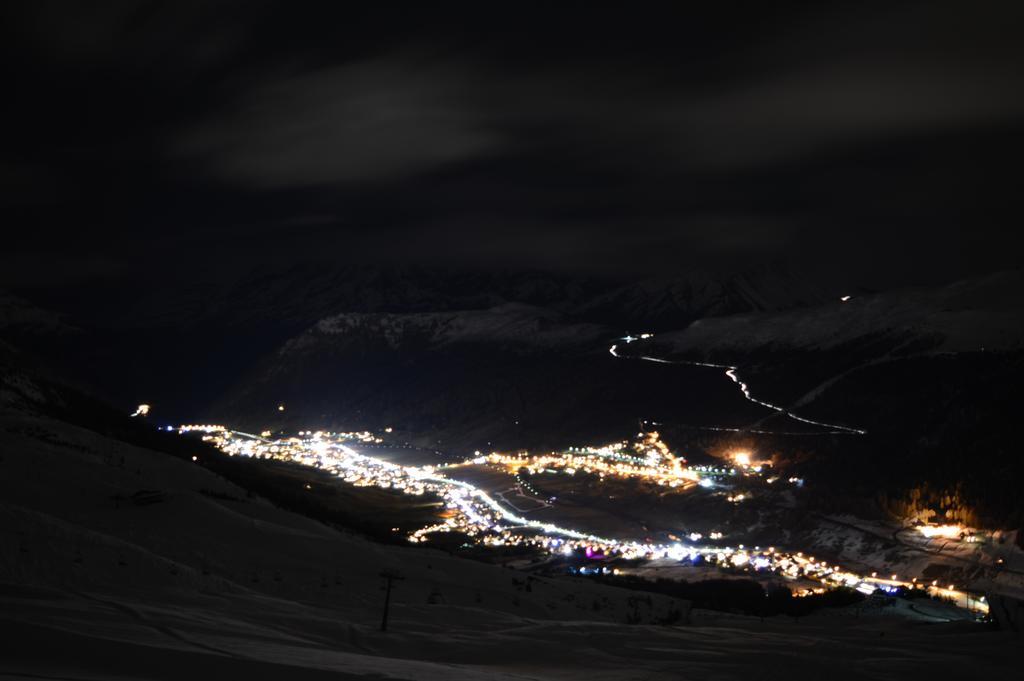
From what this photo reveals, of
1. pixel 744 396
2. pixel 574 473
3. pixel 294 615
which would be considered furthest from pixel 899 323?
pixel 294 615

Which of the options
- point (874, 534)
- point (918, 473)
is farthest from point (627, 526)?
point (918, 473)

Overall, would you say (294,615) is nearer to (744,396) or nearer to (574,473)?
(574,473)

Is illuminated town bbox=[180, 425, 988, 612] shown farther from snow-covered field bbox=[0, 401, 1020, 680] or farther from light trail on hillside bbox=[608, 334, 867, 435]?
snow-covered field bbox=[0, 401, 1020, 680]

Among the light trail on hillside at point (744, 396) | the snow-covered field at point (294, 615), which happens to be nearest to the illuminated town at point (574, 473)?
the light trail on hillside at point (744, 396)

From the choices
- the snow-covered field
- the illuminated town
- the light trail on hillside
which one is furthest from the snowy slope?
the snow-covered field

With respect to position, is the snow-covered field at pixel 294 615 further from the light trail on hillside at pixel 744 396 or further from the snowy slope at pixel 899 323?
the snowy slope at pixel 899 323

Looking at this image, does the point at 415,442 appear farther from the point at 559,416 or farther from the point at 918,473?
the point at 918,473
